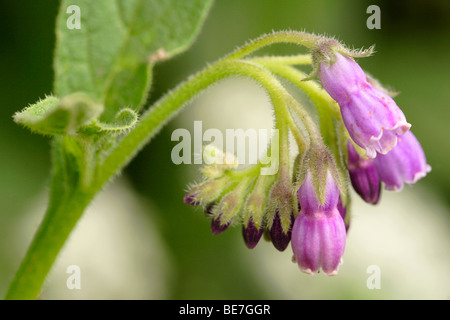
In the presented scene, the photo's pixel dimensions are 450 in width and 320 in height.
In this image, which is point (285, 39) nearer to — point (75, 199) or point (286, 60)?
point (286, 60)

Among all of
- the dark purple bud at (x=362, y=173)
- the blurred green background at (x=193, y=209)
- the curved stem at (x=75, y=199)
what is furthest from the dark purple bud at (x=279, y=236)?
the blurred green background at (x=193, y=209)

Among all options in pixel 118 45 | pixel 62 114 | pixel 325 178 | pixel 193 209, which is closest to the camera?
pixel 62 114

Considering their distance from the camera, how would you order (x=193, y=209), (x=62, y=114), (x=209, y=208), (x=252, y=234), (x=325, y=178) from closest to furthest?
(x=62, y=114)
(x=325, y=178)
(x=252, y=234)
(x=209, y=208)
(x=193, y=209)

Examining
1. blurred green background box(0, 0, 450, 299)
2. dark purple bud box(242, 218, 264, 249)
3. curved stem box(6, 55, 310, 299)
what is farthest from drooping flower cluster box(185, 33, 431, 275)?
blurred green background box(0, 0, 450, 299)

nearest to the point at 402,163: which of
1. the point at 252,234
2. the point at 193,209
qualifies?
the point at 252,234
